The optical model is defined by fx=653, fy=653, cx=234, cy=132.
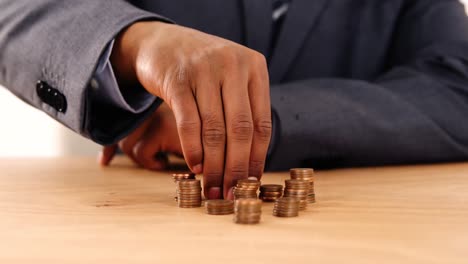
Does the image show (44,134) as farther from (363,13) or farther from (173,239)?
(173,239)

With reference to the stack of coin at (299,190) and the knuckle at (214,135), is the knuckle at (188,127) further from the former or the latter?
the stack of coin at (299,190)

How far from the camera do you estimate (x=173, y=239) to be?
2.15ft

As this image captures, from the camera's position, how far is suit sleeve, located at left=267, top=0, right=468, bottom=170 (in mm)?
1319

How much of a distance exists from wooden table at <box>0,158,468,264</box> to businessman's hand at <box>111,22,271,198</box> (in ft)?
0.27

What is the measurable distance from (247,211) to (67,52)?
1.80 feet

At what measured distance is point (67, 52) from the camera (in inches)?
44.7

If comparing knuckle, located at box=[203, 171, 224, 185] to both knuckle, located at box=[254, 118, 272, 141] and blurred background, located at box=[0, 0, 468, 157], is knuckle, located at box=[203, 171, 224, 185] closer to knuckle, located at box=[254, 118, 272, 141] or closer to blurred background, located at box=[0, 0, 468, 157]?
knuckle, located at box=[254, 118, 272, 141]

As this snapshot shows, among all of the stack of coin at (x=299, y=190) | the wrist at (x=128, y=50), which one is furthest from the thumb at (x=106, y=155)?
→ the stack of coin at (x=299, y=190)

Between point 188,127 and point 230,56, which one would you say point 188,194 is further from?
point 230,56

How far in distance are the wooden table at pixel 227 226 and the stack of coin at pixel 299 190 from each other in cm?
3

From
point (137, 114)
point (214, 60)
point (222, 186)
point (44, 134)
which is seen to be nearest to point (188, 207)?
point (222, 186)

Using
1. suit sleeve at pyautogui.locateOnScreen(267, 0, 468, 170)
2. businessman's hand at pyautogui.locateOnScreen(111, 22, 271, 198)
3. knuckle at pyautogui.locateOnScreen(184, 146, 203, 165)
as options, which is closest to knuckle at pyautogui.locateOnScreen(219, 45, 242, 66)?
businessman's hand at pyautogui.locateOnScreen(111, 22, 271, 198)

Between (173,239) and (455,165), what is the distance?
93 centimetres

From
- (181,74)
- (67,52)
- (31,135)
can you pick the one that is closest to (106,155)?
(67,52)
